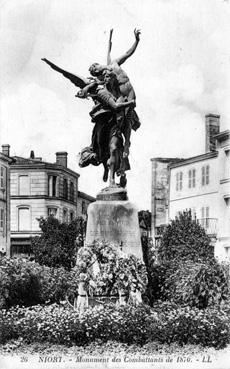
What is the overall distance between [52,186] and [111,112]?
4323 centimetres

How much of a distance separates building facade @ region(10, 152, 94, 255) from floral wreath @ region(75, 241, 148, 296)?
42.0 meters

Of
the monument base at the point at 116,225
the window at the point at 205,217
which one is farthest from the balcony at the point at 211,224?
the monument base at the point at 116,225

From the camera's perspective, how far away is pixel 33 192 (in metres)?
54.9

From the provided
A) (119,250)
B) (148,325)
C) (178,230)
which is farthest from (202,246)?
(148,325)

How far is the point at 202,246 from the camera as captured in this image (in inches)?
960

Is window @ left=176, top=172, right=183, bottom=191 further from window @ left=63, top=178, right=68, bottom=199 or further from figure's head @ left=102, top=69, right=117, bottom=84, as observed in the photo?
figure's head @ left=102, top=69, right=117, bottom=84

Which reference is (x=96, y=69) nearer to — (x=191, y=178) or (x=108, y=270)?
(x=108, y=270)

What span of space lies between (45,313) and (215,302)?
3.37 metres

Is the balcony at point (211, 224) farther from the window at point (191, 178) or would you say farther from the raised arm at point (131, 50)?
the raised arm at point (131, 50)

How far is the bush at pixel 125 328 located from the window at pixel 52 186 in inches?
1781

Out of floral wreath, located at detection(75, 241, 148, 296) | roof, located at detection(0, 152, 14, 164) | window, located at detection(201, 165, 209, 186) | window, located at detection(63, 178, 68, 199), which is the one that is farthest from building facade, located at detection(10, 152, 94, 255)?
floral wreath, located at detection(75, 241, 148, 296)

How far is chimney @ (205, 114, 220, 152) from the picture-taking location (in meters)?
40.4

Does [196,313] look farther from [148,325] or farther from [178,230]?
[178,230]

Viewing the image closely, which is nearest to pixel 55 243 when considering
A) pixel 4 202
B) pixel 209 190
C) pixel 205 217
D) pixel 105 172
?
pixel 205 217
